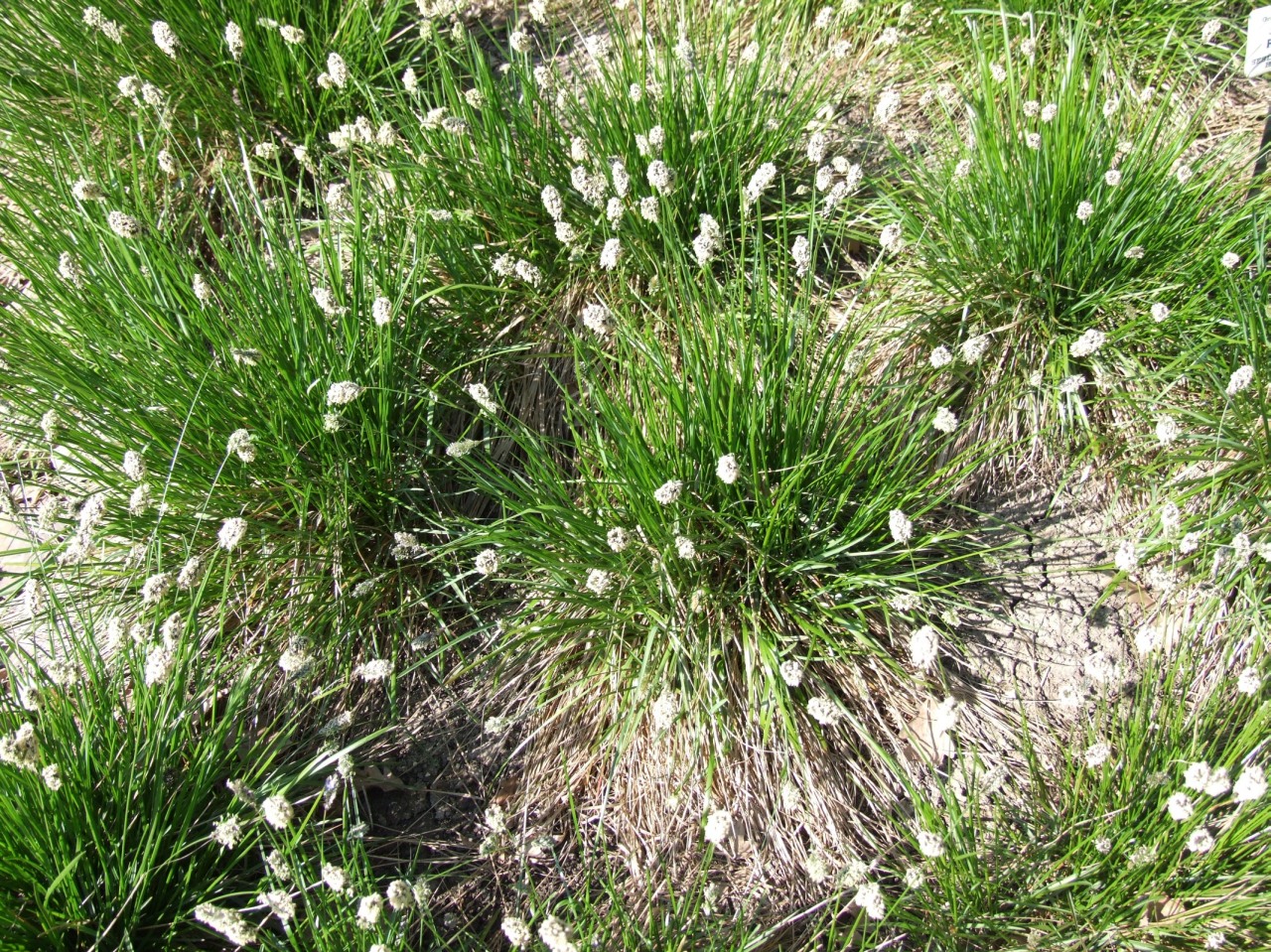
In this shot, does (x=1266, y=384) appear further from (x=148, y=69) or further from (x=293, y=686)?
(x=148, y=69)

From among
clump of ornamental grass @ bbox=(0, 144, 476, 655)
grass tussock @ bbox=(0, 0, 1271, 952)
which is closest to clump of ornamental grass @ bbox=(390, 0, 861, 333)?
grass tussock @ bbox=(0, 0, 1271, 952)

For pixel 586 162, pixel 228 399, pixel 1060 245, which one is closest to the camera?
pixel 228 399

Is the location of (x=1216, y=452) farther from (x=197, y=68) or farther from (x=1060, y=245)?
(x=197, y=68)

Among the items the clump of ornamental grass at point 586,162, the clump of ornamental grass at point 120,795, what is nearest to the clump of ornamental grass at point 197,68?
the clump of ornamental grass at point 586,162

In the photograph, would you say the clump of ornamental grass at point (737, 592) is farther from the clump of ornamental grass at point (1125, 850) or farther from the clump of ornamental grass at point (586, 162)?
the clump of ornamental grass at point (586, 162)

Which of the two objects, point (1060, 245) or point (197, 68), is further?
point (197, 68)

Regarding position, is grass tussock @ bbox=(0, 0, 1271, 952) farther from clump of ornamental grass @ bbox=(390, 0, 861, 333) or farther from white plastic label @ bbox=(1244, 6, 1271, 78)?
white plastic label @ bbox=(1244, 6, 1271, 78)

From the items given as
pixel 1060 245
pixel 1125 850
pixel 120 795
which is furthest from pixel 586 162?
pixel 1125 850
